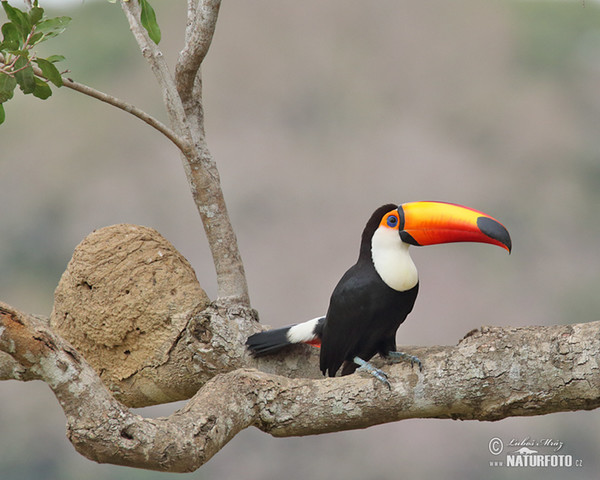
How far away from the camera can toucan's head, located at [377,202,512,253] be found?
2.96 m

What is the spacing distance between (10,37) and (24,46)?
5 cm

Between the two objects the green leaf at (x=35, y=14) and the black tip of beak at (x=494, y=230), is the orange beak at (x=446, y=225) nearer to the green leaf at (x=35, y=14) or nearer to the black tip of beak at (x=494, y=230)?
the black tip of beak at (x=494, y=230)

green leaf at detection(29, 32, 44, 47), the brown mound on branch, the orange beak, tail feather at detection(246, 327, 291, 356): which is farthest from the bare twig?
the orange beak

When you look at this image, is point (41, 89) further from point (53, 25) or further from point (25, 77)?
point (53, 25)

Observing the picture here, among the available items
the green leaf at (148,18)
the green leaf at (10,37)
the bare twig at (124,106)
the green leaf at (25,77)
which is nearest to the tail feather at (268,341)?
the bare twig at (124,106)

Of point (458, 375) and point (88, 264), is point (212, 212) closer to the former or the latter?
point (88, 264)

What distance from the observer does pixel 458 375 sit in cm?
270

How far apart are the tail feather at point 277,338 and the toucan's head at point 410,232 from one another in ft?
1.34

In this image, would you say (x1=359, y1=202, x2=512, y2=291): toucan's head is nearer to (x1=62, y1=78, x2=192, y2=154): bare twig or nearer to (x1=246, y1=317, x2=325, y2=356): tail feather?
(x1=246, y1=317, x2=325, y2=356): tail feather

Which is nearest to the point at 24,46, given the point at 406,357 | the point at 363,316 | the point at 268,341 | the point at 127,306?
the point at 127,306

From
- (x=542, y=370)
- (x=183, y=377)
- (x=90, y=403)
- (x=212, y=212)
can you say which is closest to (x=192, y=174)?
(x=212, y=212)

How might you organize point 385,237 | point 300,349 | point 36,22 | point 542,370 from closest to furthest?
1. point 36,22
2. point 542,370
3. point 385,237
4. point 300,349

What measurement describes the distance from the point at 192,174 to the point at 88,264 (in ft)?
2.04

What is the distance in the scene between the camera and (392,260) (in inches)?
124
